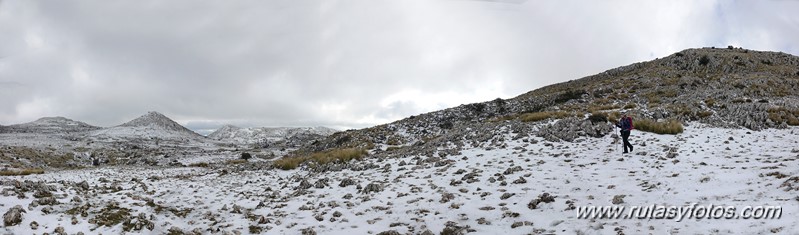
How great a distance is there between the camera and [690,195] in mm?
10148

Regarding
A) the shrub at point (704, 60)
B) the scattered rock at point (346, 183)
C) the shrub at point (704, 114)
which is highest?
the shrub at point (704, 60)

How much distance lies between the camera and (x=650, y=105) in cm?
3016

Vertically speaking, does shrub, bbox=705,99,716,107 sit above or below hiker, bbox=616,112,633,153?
above

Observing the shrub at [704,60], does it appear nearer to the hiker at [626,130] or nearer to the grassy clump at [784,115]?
the grassy clump at [784,115]

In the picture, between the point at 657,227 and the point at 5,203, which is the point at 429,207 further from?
the point at 5,203

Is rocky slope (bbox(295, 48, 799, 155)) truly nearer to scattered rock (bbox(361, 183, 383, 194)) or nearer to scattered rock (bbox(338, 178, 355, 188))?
scattered rock (bbox(338, 178, 355, 188))

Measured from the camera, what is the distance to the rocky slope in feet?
73.8

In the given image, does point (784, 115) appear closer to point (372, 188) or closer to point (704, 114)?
point (704, 114)

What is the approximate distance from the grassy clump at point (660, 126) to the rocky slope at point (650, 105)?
67.5 inches

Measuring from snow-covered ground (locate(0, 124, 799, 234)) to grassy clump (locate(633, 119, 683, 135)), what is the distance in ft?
2.08

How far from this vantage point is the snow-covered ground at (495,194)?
379 inches

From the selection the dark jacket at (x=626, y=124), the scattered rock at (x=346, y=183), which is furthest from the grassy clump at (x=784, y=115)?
the scattered rock at (x=346, y=183)

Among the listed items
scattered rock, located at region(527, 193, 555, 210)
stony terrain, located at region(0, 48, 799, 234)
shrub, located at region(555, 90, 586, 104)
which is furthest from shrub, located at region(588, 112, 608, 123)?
shrub, located at region(555, 90, 586, 104)

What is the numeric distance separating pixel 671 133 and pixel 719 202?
1234cm
